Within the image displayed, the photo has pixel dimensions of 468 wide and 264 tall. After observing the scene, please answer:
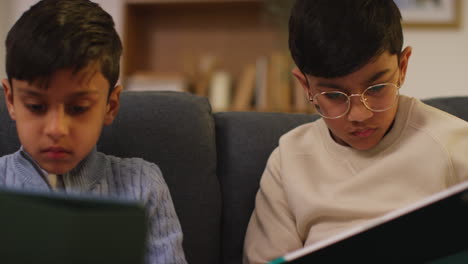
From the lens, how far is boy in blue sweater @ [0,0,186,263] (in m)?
0.83

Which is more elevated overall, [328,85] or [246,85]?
[328,85]

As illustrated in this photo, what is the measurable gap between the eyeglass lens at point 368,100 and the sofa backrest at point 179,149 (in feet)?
1.26

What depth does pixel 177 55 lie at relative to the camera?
3.10 metres

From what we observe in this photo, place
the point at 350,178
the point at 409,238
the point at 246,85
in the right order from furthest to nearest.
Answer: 1. the point at 246,85
2. the point at 350,178
3. the point at 409,238

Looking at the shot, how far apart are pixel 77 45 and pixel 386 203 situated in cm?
68

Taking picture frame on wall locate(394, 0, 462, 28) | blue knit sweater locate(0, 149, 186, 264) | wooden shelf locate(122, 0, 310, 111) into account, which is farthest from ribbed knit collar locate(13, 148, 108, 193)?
picture frame on wall locate(394, 0, 462, 28)

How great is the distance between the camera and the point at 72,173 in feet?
3.14

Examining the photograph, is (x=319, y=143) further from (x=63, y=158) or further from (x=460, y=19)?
(x=460, y=19)

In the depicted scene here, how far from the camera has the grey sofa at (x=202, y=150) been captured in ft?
3.93

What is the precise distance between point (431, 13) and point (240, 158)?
2043mm

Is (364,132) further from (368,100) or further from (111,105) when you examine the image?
(111,105)

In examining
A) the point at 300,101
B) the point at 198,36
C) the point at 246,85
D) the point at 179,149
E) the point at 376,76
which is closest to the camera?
the point at 376,76

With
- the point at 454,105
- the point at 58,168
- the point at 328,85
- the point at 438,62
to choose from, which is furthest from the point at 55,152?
the point at 438,62

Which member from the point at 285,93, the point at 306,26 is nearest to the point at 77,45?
the point at 306,26
